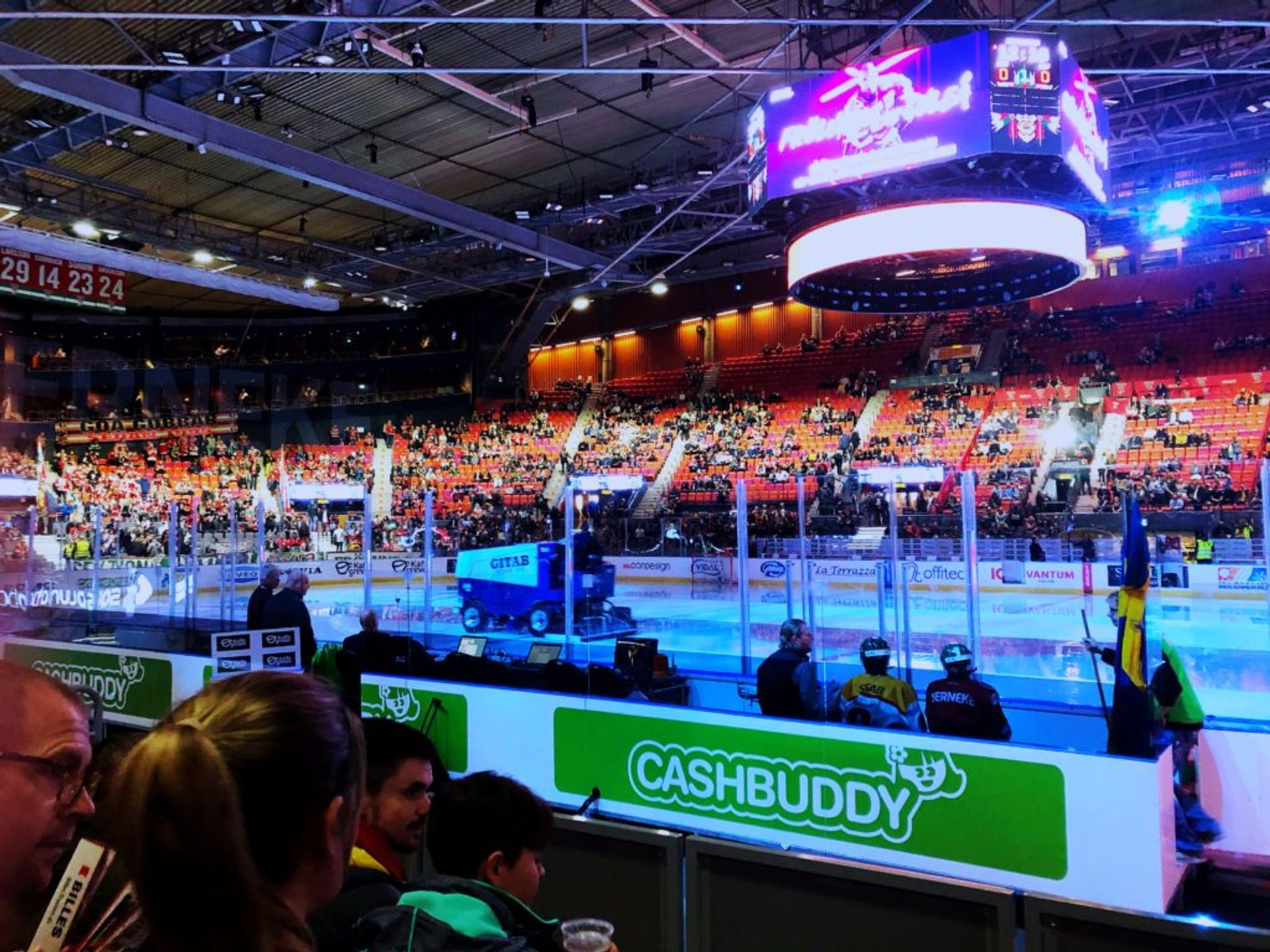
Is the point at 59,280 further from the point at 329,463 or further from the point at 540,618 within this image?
the point at 329,463

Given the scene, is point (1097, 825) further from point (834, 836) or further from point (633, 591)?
point (633, 591)

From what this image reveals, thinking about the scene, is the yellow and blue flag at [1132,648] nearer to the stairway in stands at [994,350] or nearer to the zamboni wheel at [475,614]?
the zamboni wheel at [475,614]

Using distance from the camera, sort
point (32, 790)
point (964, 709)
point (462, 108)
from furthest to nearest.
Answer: point (462, 108)
point (964, 709)
point (32, 790)

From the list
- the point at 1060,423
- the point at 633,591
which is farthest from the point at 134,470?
the point at 1060,423

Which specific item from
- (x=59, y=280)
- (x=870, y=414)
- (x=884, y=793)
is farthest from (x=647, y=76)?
(x=870, y=414)

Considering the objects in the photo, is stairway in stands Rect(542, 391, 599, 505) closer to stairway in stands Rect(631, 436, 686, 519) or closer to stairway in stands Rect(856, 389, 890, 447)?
stairway in stands Rect(631, 436, 686, 519)

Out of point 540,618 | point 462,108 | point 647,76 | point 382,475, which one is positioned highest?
point 462,108

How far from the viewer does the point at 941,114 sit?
29.1 feet

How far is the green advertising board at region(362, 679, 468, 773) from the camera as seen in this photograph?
6.38 m

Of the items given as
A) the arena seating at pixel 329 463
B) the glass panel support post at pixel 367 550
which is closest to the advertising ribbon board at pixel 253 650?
the glass panel support post at pixel 367 550

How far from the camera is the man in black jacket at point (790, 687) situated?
19.3 ft

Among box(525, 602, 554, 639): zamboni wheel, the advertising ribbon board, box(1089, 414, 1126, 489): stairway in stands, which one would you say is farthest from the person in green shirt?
box(1089, 414, 1126, 489): stairway in stands

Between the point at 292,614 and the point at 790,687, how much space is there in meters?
4.34

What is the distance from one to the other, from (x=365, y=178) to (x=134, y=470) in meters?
18.9
